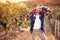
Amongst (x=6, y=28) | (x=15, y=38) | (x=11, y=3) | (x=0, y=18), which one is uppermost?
(x=11, y=3)

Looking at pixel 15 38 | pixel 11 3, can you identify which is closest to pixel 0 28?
pixel 15 38

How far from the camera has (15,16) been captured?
5.66 feet

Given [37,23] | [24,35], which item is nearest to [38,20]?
[37,23]

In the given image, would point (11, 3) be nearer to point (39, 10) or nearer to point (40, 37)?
point (39, 10)

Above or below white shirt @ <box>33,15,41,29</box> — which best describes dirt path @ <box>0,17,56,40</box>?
below

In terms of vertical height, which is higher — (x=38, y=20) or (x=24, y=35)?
(x=38, y=20)

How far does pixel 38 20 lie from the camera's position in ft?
5.59

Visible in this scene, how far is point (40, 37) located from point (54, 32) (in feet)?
0.55

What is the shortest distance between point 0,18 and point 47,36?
22.8 inches

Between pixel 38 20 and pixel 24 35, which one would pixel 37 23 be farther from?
pixel 24 35

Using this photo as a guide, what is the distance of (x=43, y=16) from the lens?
1707mm

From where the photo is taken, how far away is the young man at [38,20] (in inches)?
66.7

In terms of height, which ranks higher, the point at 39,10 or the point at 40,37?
the point at 39,10

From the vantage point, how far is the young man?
1695 millimetres
